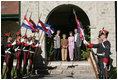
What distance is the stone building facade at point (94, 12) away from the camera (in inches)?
403

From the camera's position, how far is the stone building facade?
1023cm

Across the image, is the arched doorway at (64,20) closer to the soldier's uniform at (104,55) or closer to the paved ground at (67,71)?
the paved ground at (67,71)

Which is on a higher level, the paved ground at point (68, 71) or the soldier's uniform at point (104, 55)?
the soldier's uniform at point (104, 55)

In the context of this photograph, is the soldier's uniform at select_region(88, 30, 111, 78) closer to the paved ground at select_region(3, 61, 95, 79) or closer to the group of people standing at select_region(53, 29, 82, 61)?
the paved ground at select_region(3, 61, 95, 79)

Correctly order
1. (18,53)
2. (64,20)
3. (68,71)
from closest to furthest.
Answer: (18,53), (68,71), (64,20)

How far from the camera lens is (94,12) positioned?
10.4 meters

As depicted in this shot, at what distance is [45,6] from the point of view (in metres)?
10.6

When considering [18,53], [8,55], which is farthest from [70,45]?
[8,55]

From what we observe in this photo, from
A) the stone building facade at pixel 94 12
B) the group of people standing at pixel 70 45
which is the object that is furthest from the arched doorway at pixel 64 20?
the stone building facade at pixel 94 12

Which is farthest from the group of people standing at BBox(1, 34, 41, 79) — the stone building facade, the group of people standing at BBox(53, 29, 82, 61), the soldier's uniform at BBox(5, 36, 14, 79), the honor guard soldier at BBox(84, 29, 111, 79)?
the honor guard soldier at BBox(84, 29, 111, 79)

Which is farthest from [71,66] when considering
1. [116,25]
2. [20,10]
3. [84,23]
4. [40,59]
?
[84,23]

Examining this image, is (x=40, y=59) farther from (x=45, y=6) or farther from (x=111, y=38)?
(x=111, y=38)

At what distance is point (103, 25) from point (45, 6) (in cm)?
339

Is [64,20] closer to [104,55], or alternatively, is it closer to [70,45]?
[70,45]
